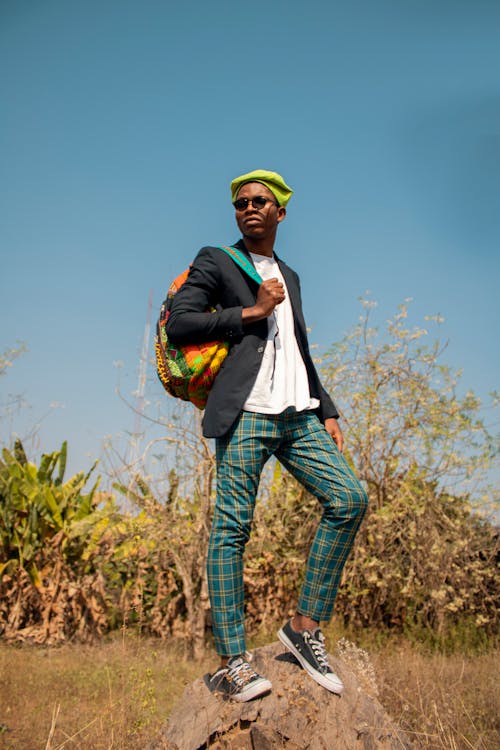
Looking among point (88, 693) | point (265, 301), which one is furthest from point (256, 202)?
point (88, 693)

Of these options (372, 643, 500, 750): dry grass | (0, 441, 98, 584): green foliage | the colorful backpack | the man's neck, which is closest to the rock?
(372, 643, 500, 750): dry grass

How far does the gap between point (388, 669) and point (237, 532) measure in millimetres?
2619

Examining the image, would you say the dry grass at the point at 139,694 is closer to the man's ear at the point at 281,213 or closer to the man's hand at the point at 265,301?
the man's hand at the point at 265,301

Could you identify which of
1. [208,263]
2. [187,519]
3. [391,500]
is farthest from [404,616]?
[208,263]

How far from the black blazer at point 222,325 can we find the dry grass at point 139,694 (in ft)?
4.74

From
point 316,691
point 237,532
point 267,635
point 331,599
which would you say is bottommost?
point 267,635

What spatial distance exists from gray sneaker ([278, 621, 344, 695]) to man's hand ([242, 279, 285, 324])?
1.38 meters

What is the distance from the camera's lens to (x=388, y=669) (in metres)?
4.43

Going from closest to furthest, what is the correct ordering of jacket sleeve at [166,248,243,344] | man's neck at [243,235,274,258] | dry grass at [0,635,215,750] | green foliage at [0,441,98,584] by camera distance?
jacket sleeve at [166,248,243,344] < man's neck at [243,235,274,258] < dry grass at [0,635,215,750] < green foliage at [0,441,98,584]

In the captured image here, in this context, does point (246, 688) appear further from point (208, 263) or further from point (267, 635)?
point (267, 635)

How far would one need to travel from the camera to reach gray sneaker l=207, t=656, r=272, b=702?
7.89 feet

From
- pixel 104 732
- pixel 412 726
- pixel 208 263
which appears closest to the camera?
pixel 208 263

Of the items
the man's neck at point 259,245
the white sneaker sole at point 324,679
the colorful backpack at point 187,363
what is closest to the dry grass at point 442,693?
the white sneaker sole at point 324,679

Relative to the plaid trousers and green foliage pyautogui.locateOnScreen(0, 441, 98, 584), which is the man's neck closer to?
the plaid trousers
